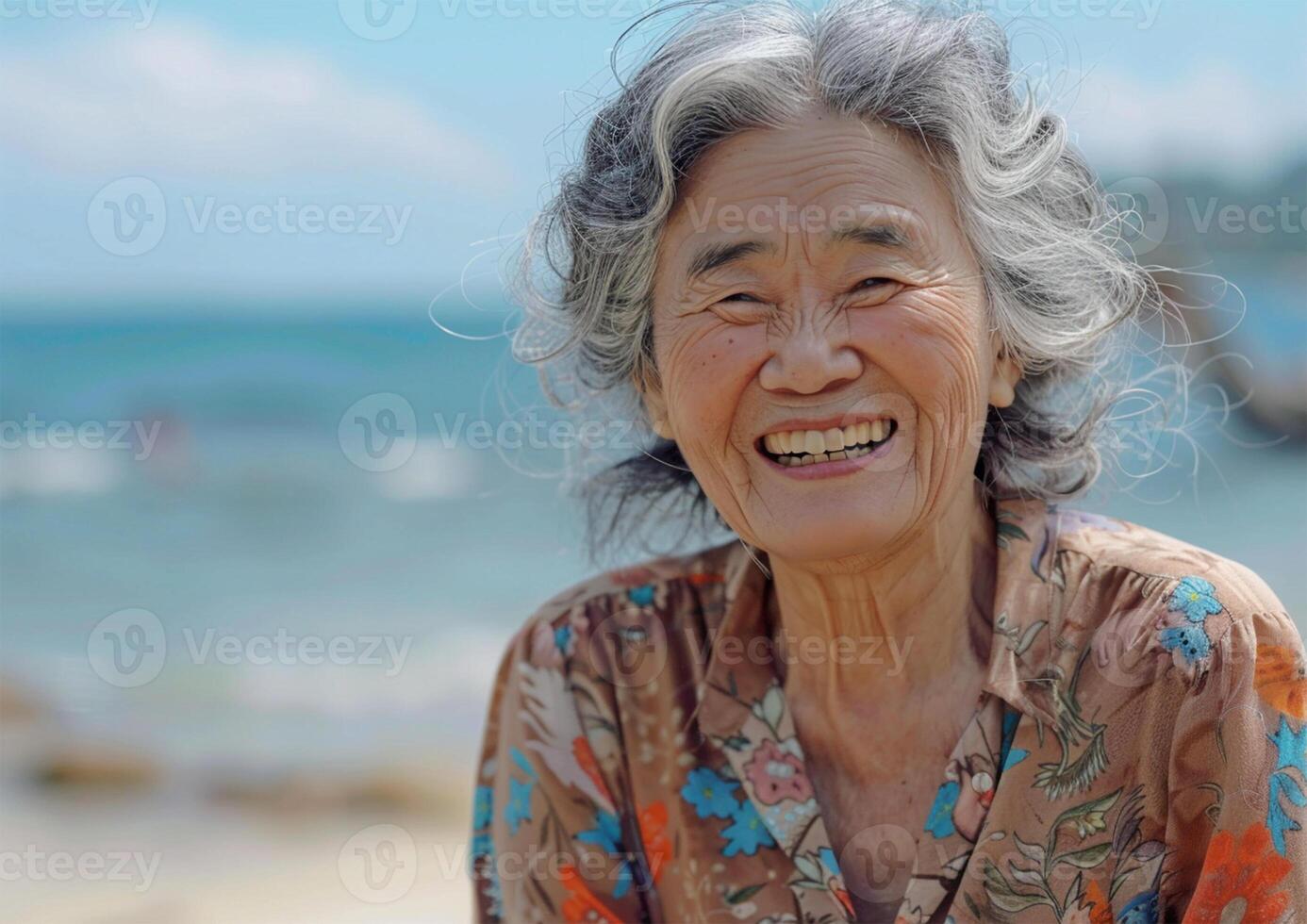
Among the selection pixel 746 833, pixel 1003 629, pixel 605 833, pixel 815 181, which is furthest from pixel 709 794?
pixel 815 181

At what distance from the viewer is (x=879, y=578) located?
2254mm

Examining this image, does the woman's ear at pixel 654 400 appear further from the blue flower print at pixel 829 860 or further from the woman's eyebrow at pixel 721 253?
the blue flower print at pixel 829 860

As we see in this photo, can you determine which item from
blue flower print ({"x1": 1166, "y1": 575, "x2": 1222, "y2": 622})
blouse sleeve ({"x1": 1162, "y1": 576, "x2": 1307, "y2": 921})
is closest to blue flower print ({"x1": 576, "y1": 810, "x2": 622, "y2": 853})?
blouse sleeve ({"x1": 1162, "y1": 576, "x2": 1307, "y2": 921})

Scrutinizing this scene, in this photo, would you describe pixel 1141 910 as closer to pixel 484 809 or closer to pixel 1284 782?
pixel 1284 782

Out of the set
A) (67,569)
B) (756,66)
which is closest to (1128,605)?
(756,66)

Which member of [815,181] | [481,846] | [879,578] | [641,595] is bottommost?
[481,846]

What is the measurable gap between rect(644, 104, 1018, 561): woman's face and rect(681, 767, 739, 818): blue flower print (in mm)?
473

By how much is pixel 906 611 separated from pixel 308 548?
9666mm

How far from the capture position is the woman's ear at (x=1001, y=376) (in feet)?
7.41

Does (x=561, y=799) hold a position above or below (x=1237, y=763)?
above

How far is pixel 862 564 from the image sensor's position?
2238 millimetres

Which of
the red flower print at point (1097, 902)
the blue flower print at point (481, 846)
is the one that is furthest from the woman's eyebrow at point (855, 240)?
the blue flower print at point (481, 846)

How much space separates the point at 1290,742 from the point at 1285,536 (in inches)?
303

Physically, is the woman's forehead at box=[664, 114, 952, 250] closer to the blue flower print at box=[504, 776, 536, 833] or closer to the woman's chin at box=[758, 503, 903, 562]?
the woman's chin at box=[758, 503, 903, 562]
